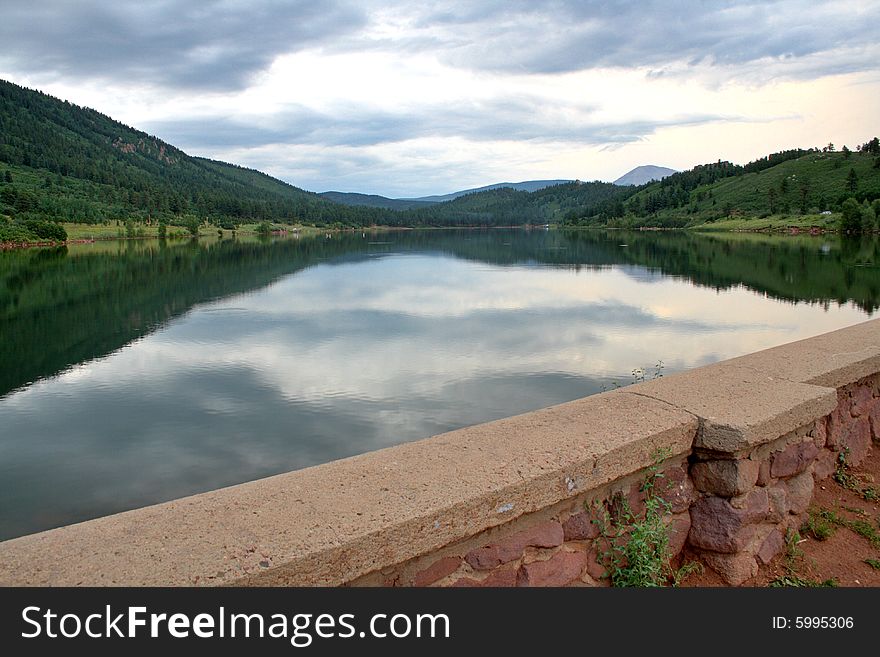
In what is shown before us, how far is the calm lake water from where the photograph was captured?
995 cm

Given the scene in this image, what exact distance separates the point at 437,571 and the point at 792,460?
8.91ft

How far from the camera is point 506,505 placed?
3109 mm

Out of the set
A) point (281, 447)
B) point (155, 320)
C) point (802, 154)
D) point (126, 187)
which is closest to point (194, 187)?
point (126, 187)

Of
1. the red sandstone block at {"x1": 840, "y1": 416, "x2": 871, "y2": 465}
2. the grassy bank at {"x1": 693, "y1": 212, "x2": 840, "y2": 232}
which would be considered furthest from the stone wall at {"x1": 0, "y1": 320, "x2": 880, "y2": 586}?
the grassy bank at {"x1": 693, "y1": 212, "x2": 840, "y2": 232}

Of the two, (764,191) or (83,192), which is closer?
(83,192)

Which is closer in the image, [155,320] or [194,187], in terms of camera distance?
[155,320]

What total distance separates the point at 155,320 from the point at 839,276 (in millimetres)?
34557

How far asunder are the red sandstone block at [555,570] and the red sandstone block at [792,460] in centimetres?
160

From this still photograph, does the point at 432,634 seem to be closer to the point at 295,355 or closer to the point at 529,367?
the point at 529,367

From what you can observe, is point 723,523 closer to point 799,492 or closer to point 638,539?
point 638,539

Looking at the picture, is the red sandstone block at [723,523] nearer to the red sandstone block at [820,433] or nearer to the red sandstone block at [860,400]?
the red sandstone block at [820,433]

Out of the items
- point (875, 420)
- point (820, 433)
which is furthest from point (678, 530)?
point (875, 420)

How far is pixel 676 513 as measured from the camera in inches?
154

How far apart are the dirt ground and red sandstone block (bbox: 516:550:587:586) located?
88 cm
